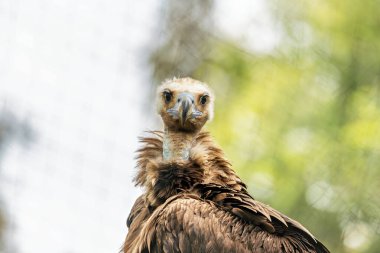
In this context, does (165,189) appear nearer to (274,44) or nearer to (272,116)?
(272,116)

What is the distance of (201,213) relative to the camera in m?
4.99

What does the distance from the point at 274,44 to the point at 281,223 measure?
6141mm

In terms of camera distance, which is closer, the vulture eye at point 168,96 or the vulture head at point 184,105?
the vulture head at point 184,105

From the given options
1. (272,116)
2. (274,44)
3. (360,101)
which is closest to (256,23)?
(274,44)

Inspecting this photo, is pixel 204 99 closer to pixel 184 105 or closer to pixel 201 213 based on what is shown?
pixel 184 105

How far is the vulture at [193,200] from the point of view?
16.2ft

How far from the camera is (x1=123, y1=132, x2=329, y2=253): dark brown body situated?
195 inches

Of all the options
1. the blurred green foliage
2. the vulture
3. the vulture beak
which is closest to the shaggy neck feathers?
the vulture

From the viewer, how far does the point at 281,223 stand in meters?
5.20

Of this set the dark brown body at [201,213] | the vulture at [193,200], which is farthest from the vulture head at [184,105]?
the dark brown body at [201,213]

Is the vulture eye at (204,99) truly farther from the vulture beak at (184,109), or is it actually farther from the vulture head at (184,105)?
the vulture beak at (184,109)

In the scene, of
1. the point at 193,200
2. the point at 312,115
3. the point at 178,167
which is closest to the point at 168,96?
the point at 178,167

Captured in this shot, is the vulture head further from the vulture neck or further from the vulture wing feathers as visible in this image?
the vulture wing feathers

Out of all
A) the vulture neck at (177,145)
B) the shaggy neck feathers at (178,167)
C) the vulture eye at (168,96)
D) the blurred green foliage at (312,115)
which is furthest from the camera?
the blurred green foliage at (312,115)
